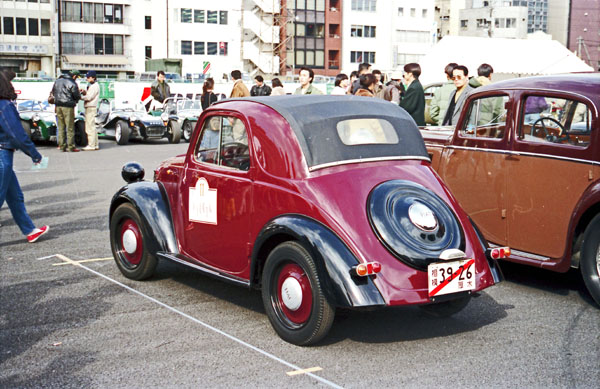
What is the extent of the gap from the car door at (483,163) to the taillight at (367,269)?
234 cm

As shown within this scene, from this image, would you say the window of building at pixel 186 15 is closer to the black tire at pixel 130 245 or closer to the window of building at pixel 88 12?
the window of building at pixel 88 12

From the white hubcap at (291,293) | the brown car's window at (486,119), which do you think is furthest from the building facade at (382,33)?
the white hubcap at (291,293)

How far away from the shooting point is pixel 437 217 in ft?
16.8

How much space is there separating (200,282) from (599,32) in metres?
126

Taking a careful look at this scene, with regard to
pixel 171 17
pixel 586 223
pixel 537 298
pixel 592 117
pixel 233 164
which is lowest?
pixel 537 298

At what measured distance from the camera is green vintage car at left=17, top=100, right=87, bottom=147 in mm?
20422

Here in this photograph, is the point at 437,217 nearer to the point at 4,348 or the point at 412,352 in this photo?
the point at 412,352

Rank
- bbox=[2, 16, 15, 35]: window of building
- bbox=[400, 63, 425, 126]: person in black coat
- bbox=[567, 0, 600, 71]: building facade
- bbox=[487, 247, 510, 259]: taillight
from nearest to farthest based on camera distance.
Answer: bbox=[487, 247, 510, 259]: taillight → bbox=[400, 63, 425, 126]: person in black coat → bbox=[2, 16, 15, 35]: window of building → bbox=[567, 0, 600, 71]: building facade

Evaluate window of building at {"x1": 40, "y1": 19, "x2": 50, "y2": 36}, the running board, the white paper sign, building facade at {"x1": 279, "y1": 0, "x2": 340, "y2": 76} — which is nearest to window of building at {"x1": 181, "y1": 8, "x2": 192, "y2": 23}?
window of building at {"x1": 40, "y1": 19, "x2": 50, "y2": 36}

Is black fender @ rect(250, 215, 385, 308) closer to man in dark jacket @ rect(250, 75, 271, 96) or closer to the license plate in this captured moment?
the license plate

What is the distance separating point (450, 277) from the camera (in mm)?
4887

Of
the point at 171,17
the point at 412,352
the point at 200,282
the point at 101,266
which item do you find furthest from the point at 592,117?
the point at 171,17

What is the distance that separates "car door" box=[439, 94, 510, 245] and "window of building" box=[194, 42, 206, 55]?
68086 millimetres

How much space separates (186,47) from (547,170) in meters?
69.3
